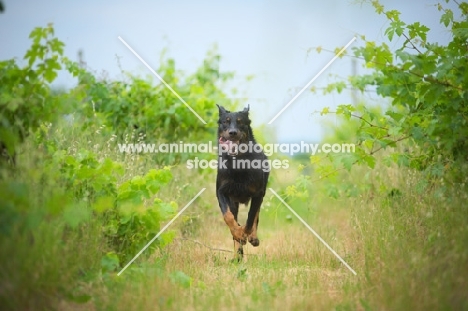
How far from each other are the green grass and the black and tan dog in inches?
22.5

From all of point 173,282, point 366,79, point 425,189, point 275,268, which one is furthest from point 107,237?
point 366,79

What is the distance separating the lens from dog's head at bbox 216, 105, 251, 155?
688 cm

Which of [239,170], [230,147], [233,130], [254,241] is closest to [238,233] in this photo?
[254,241]

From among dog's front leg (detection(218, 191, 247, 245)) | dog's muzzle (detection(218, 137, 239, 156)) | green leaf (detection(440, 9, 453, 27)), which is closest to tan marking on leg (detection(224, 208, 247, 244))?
dog's front leg (detection(218, 191, 247, 245))

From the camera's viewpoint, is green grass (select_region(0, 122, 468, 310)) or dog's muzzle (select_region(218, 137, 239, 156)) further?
dog's muzzle (select_region(218, 137, 239, 156))

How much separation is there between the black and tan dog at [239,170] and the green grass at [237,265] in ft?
1.88

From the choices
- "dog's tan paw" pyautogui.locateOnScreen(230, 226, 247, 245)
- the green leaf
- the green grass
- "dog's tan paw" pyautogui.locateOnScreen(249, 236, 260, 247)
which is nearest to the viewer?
the green grass

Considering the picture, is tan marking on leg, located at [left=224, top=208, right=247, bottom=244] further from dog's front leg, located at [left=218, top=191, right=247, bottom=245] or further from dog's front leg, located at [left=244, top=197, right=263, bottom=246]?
dog's front leg, located at [left=244, top=197, right=263, bottom=246]

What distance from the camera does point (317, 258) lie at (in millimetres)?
6262

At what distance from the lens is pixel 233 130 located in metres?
6.84

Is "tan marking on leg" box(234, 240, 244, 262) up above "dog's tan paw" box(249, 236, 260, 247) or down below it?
below

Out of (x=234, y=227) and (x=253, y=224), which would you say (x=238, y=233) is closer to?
(x=234, y=227)

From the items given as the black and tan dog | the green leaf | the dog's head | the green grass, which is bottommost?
the green grass

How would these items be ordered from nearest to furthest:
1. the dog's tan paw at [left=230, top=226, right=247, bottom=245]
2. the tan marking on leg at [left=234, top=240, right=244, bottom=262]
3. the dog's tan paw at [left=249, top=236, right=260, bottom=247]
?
the tan marking on leg at [left=234, top=240, right=244, bottom=262], the dog's tan paw at [left=230, top=226, right=247, bottom=245], the dog's tan paw at [left=249, top=236, right=260, bottom=247]
